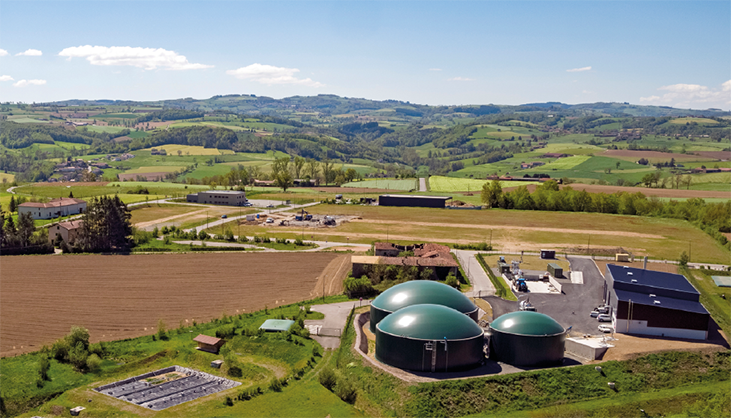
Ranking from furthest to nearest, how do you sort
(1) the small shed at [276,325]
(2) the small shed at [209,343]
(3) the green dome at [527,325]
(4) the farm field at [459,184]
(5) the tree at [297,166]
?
(5) the tree at [297,166] → (4) the farm field at [459,184] → (1) the small shed at [276,325] → (2) the small shed at [209,343] → (3) the green dome at [527,325]

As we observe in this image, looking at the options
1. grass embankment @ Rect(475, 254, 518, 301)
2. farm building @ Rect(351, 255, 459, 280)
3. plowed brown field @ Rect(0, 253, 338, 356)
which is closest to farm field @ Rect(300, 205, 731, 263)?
grass embankment @ Rect(475, 254, 518, 301)

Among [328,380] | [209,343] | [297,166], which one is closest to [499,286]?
[328,380]

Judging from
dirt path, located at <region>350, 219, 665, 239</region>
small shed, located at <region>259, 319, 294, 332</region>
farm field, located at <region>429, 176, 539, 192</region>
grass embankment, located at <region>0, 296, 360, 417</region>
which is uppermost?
farm field, located at <region>429, 176, 539, 192</region>

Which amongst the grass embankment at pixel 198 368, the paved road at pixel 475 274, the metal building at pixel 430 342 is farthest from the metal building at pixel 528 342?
the paved road at pixel 475 274

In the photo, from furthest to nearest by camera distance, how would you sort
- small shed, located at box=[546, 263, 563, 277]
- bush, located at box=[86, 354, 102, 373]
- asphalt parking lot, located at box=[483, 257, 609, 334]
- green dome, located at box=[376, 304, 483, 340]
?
small shed, located at box=[546, 263, 563, 277]
asphalt parking lot, located at box=[483, 257, 609, 334]
bush, located at box=[86, 354, 102, 373]
green dome, located at box=[376, 304, 483, 340]

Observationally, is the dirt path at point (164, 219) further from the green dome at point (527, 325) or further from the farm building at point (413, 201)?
the green dome at point (527, 325)

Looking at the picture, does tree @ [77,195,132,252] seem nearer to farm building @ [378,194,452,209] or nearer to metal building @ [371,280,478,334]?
metal building @ [371,280,478,334]

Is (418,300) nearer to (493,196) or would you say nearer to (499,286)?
(499,286)
